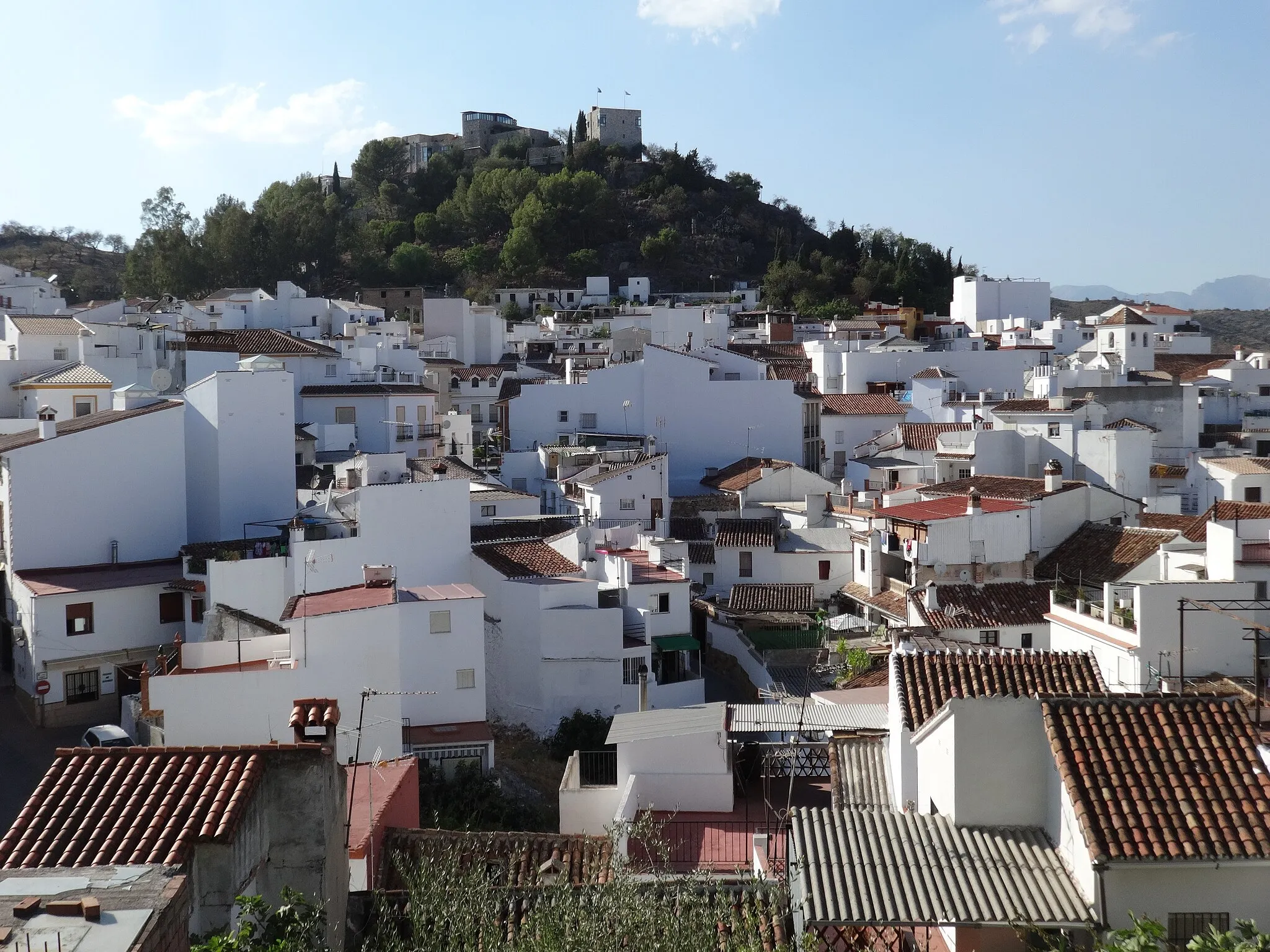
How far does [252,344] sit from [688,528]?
48.7 feet

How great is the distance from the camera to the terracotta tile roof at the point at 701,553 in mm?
29312

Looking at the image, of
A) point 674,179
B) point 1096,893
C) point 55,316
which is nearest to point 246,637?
point 1096,893

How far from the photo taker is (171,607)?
22.1 metres

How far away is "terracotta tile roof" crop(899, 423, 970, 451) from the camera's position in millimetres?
37281

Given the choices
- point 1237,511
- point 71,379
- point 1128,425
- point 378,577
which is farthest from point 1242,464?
point 71,379

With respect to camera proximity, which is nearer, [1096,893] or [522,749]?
[1096,893]

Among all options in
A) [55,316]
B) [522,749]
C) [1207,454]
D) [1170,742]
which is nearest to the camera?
[1170,742]

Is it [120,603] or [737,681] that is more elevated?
[120,603]

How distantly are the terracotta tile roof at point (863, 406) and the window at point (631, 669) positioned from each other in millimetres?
Answer: 21087

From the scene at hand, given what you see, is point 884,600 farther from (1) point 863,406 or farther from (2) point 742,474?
(1) point 863,406

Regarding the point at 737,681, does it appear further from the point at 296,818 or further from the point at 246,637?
the point at 296,818

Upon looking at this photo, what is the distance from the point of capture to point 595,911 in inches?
275

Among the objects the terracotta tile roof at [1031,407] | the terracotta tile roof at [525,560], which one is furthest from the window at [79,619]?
the terracotta tile roof at [1031,407]

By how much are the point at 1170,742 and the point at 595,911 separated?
3.87m
